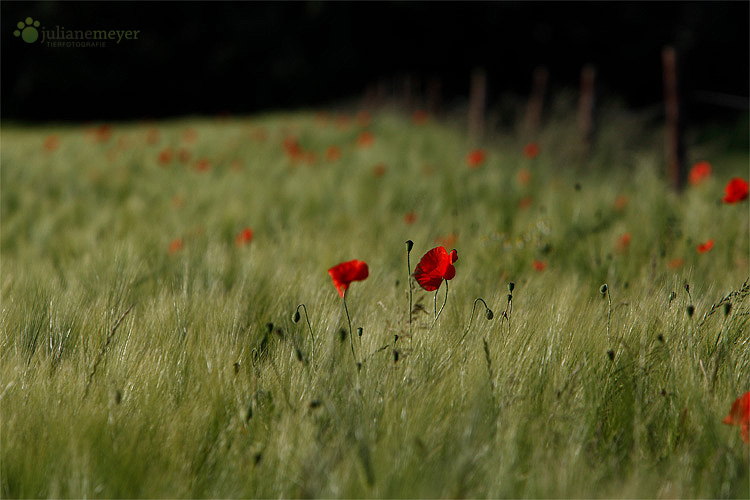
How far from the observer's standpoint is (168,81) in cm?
1554

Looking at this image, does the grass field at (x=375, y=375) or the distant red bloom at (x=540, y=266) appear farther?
the distant red bloom at (x=540, y=266)

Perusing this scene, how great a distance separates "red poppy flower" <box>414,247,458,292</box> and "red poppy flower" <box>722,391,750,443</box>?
463 millimetres

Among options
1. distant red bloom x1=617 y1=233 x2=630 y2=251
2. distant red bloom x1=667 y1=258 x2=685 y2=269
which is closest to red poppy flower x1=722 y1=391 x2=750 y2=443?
distant red bloom x1=667 y1=258 x2=685 y2=269

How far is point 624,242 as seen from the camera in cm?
186

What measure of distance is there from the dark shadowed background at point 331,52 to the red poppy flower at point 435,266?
1406 centimetres

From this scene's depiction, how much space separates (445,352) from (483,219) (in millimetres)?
1457

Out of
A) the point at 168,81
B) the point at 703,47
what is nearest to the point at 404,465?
the point at 168,81

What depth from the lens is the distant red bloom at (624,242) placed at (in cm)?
184

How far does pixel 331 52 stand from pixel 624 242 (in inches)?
628

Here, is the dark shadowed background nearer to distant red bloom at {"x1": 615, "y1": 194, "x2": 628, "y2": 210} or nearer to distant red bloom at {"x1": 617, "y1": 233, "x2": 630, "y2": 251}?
distant red bloom at {"x1": 615, "y1": 194, "x2": 628, "y2": 210}

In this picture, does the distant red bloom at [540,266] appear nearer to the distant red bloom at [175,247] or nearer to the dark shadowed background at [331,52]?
the distant red bloom at [175,247]

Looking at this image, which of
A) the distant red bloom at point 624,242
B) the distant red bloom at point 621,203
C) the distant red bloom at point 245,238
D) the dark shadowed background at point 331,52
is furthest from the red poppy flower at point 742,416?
the dark shadowed background at point 331,52

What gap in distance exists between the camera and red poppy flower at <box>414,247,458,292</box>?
1027mm

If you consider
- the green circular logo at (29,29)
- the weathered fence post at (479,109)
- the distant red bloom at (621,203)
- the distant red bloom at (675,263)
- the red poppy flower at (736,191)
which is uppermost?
the green circular logo at (29,29)
